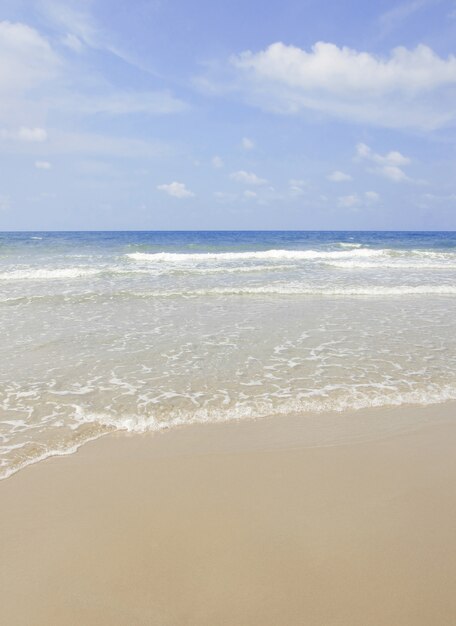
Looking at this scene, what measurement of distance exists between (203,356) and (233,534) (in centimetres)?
458

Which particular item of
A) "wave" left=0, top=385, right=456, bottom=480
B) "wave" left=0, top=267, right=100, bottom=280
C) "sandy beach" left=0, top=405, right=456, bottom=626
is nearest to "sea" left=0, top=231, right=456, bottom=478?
"wave" left=0, top=385, right=456, bottom=480

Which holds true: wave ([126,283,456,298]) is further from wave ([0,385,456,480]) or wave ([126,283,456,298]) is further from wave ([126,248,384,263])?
wave ([126,248,384,263])

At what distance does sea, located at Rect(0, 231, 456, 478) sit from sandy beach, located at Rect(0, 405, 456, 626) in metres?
0.73

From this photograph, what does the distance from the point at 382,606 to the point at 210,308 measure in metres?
9.87

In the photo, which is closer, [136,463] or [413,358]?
[136,463]

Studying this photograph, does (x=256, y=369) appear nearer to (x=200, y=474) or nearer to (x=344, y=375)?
(x=344, y=375)

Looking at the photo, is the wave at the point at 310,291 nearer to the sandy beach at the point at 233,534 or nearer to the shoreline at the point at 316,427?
the shoreline at the point at 316,427

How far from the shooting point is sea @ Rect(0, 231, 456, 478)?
5.31 metres

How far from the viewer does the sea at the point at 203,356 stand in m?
5.31

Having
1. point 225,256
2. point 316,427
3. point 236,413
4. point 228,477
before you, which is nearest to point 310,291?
point 236,413

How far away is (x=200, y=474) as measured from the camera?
4.02 m

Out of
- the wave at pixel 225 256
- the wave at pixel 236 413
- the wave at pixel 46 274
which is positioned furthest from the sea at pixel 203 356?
the wave at pixel 225 256

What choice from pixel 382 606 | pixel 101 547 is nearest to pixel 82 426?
pixel 101 547

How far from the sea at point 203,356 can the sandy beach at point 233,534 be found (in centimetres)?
73
